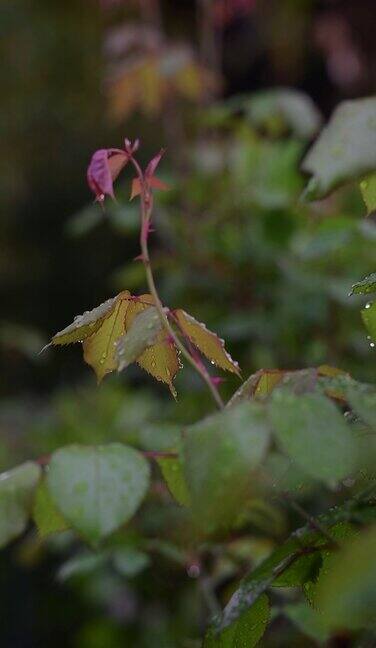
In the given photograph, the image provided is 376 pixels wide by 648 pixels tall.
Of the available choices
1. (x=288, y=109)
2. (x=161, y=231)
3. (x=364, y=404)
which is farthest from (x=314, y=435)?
(x=161, y=231)

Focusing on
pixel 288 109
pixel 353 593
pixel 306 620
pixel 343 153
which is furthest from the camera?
pixel 288 109

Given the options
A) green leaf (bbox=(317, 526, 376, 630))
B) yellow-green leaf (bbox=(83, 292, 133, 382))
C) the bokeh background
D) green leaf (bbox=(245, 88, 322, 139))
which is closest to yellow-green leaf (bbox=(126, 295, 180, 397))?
yellow-green leaf (bbox=(83, 292, 133, 382))

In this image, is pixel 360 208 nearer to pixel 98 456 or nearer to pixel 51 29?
pixel 98 456

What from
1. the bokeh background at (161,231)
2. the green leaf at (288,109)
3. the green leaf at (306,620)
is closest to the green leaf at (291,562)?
the green leaf at (306,620)

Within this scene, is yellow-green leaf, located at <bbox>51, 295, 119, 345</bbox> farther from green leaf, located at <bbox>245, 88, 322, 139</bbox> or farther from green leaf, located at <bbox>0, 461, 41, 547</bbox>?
green leaf, located at <bbox>245, 88, 322, 139</bbox>

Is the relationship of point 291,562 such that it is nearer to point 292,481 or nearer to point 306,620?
point 292,481

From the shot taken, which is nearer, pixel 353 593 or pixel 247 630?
pixel 353 593
